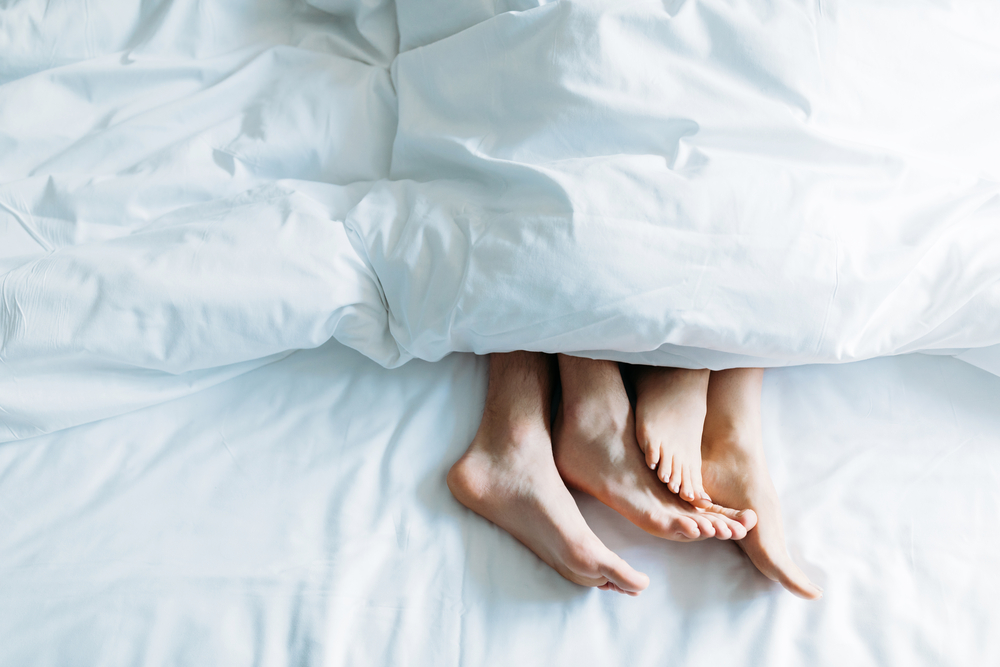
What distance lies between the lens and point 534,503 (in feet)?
2.00

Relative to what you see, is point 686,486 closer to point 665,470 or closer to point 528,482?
point 665,470

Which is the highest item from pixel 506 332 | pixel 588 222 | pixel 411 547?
pixel 588 222

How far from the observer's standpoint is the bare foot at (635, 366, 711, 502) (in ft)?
2.05

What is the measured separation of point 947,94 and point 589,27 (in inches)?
15.2

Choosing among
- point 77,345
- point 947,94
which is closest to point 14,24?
point 77,345

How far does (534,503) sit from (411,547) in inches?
4.8

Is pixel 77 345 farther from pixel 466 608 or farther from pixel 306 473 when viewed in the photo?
pixel 466 608

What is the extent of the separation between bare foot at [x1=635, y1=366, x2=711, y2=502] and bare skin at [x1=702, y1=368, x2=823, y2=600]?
0.06 feet

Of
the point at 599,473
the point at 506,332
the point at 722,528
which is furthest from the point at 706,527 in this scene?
the point at 506,332

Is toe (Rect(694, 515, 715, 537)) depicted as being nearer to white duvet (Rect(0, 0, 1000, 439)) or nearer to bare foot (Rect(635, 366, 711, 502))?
bare foot (Rect(635, 366, 711, 502))

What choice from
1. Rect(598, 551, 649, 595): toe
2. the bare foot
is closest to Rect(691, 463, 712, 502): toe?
the bare foot

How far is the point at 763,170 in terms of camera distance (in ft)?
2.00

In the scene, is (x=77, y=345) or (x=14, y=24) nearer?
(x=77, y=345)

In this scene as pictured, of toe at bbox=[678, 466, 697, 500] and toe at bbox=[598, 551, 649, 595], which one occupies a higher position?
toe at bbox=[678, 466, 697, 500]
